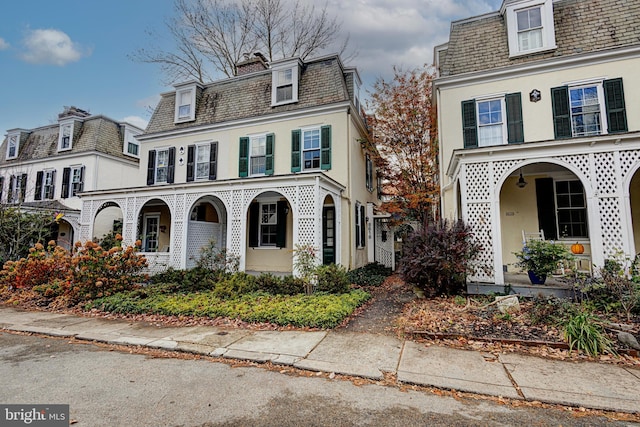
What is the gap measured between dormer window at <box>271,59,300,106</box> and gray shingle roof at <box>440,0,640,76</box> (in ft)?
17.9

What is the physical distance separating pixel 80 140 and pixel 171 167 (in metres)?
Result: 7.36

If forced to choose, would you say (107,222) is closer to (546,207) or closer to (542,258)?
(542,258)

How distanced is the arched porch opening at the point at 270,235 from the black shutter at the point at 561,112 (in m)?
8.76

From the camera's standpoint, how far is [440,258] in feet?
21.6

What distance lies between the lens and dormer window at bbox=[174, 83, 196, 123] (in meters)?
13.3

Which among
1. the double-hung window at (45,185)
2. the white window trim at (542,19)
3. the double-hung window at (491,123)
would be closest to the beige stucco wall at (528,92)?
the double-hung window at (491,123)

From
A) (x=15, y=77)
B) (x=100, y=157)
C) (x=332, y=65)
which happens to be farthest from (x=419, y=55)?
(x=15, y=77)

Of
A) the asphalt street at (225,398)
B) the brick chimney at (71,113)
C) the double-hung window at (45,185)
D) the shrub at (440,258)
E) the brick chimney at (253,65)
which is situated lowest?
the asphalt street at (225,398)

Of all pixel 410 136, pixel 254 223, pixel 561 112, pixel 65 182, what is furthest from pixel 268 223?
pixel 65 182

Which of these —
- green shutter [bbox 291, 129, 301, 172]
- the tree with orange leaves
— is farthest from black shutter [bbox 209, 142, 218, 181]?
the tree with orange leaves

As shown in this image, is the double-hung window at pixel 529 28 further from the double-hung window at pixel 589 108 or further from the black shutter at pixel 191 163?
the black shutter at pixel 191 163

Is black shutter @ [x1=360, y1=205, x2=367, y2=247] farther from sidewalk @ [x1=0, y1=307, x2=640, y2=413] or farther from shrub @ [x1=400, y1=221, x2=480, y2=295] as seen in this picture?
sidewalk @ [x1=0, y1=307, x2=640, y2=413]

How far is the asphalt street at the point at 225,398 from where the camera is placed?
260 centimetres

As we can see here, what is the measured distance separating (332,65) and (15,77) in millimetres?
14114
